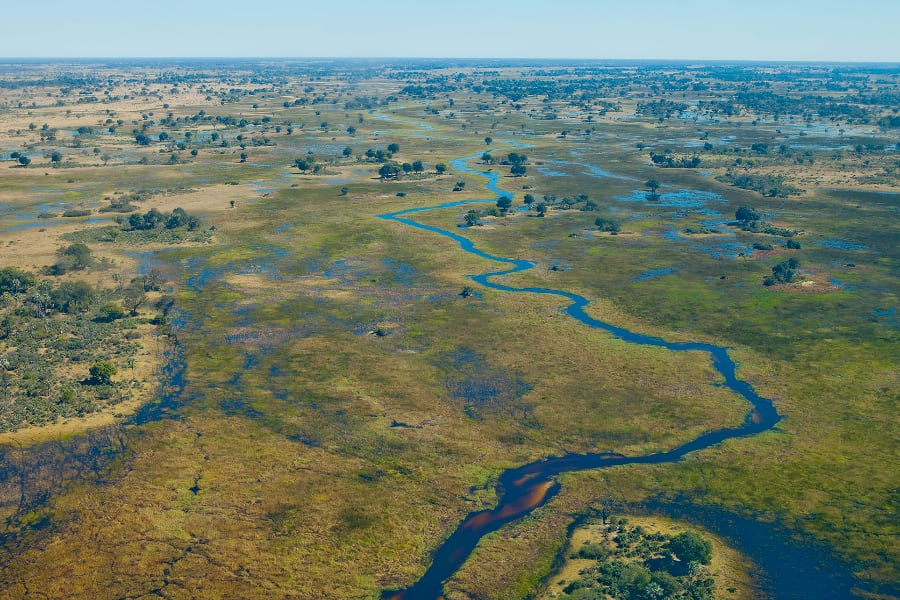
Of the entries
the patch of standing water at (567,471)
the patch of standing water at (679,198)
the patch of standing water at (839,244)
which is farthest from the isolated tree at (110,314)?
the patch of standing water at (839,244)

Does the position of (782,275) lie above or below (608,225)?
below

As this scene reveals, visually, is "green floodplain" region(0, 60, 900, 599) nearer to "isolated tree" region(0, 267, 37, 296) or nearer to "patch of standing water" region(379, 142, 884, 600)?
"isolated tree" region(0, 267, 37, 296)

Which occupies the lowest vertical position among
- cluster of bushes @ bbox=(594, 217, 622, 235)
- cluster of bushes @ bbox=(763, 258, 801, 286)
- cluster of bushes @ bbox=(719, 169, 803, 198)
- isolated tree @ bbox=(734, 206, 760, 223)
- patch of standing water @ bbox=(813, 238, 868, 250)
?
cluster of bushes @ bbox=(763, 258, 801, 286)

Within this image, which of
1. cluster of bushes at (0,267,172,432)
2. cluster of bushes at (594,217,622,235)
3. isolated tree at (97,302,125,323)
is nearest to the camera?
cluster of bushes at (0,267,172,432)

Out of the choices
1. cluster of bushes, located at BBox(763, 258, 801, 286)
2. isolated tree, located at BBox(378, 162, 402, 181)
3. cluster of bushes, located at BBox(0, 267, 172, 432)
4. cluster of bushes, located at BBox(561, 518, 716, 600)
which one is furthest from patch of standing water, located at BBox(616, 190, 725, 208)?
cluster of bushes, located at BBox(561, 518, 716, 600)

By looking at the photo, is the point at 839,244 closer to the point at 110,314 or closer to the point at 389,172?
the point at 389,172

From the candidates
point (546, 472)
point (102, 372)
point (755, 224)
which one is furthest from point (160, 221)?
point (755, 224)

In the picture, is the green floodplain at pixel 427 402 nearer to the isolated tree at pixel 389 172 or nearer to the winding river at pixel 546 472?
the winding river at pixel 546 472

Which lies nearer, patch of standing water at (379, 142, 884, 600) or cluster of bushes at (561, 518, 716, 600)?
cluster of bushes at (561, 518, 716, 600)

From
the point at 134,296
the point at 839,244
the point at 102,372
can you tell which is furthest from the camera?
the point at 839,244
